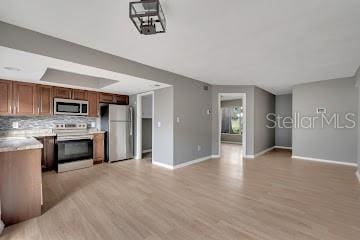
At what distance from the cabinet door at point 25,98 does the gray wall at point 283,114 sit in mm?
8481

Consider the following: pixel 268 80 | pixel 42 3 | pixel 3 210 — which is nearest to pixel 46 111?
pixel 3 210

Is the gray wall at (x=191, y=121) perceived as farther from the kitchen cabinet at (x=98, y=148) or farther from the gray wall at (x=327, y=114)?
Result: the gray wall at (x=327, y=114)

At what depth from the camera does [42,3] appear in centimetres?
172

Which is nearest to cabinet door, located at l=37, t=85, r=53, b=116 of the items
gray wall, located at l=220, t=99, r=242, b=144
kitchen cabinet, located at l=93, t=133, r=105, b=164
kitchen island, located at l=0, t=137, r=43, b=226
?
kitchen cabinet, located at l=93, t=133, r=105, b=164

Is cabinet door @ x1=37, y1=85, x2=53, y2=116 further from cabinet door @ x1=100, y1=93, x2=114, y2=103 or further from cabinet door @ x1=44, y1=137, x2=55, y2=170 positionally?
cabinet door @ x1=100, y1=93, x2=114, y2=103

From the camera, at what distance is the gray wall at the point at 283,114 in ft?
24.2

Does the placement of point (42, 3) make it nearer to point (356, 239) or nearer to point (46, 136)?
point (46, 136)

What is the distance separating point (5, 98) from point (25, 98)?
321 mm

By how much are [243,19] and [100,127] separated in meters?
4.70

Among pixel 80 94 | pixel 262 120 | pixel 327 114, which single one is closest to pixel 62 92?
pixel 80 94

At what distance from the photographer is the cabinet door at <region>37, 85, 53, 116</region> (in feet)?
13.5

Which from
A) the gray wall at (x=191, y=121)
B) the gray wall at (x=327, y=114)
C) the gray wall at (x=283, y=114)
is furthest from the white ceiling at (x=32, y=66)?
the gray wall at (x=283, y=114)

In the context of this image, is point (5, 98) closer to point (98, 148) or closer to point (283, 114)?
point (98, 148)

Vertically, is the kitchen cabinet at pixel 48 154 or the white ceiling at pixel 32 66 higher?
the white ceiling at pixel 32 66
